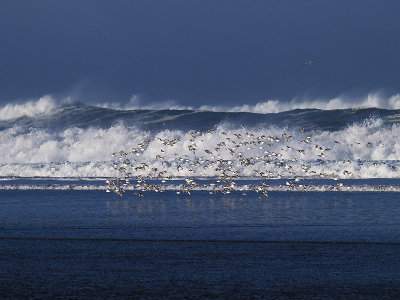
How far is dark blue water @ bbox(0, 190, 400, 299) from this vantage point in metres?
6.10

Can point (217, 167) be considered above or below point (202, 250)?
above

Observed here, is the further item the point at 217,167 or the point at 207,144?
the point at 207,144

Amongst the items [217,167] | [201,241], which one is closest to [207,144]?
[217,167]

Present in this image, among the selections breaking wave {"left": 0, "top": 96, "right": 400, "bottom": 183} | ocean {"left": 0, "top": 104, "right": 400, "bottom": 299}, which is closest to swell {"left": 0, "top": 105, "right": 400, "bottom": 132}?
breaking wave {"left": 0, "top": 96, "right": 400, "bottom": 183}

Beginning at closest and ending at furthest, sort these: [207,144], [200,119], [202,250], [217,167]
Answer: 1. [202,250]
2. [217,167]
3. [207,144]
4. [200,119]

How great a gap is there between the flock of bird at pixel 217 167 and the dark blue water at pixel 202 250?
4.75 meters

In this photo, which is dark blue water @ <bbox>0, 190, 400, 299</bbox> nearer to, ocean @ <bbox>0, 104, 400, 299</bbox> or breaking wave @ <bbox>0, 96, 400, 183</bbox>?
ocean @ <bbox>0, 104, 400, 299</bbox>

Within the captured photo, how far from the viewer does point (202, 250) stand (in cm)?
821

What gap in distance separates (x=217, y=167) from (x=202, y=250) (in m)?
23.8

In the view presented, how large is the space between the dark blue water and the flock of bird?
475 cm

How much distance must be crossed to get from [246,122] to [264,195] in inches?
1598

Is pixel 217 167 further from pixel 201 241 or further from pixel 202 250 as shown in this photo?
pixel 202 250

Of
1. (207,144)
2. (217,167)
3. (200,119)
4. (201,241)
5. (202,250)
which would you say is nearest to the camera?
(202,250)

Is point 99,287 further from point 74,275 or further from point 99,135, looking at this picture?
point 99,135
